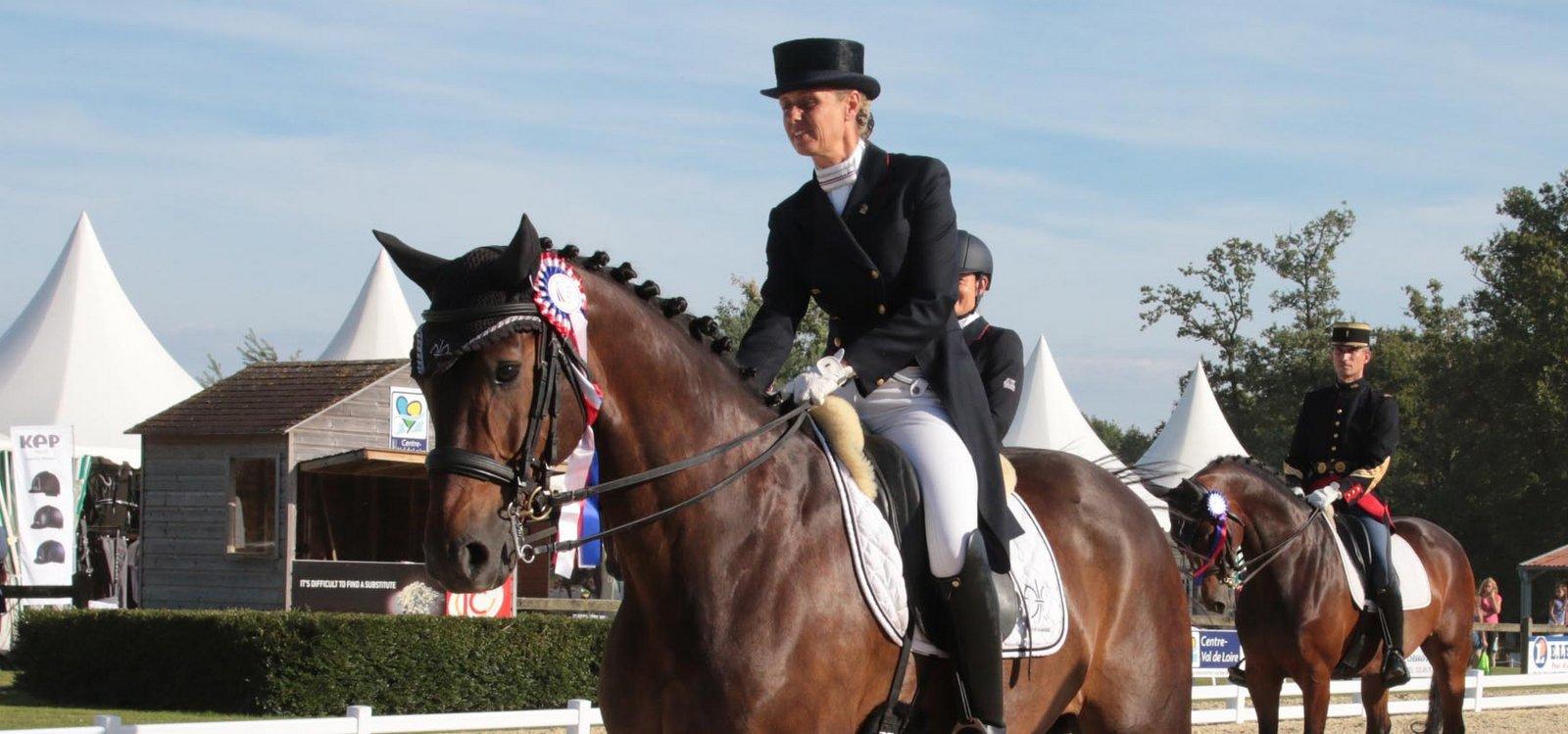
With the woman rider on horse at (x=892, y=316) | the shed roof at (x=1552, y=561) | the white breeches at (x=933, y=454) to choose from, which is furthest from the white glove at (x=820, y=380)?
the shed roof at (x=1552, y=561)

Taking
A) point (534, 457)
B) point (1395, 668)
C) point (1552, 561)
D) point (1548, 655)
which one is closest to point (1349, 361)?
point (1395, 668)

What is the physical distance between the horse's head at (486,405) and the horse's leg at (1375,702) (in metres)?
8.85

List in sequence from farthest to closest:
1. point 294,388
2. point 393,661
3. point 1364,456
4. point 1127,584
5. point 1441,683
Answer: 1. point 294,388
2. point 393,661
3. point 1441,683
4. point 1364,456
5. point 1127,584

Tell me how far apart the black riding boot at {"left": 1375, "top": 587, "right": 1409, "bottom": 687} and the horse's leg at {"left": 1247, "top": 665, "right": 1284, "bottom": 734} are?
88 centimetres

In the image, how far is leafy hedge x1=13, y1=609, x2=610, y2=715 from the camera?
14.0 m

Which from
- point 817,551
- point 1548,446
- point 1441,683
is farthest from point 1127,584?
point 1548,446

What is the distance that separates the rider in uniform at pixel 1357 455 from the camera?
11.0 metres

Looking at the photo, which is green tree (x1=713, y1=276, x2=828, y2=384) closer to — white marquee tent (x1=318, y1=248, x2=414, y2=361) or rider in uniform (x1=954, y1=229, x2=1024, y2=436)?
white marquee tent (x1=318, y1=248, x2=414, y2=361)

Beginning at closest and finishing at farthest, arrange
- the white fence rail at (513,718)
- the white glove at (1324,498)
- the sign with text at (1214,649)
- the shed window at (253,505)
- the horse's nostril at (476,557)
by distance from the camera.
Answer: the horse's nostril at (476,557)
the white fence rail at (513,718)
the white glove at (1324,498)
the sign with text at (1214,649)
the shed window at (253,505)

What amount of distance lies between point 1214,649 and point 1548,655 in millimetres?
7325

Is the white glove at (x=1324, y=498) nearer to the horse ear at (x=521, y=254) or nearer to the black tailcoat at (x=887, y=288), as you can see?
the black tailcoat at (x=887, y=288)

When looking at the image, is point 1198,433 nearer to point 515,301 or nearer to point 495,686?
point 495,686

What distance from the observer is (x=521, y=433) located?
3.73 meters

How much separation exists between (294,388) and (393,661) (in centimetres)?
720
